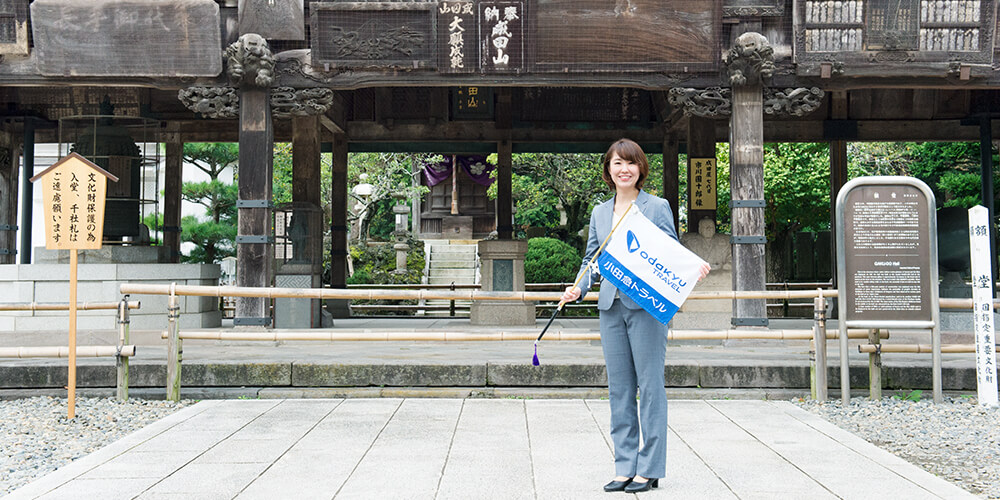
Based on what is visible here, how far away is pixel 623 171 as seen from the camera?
4168mm

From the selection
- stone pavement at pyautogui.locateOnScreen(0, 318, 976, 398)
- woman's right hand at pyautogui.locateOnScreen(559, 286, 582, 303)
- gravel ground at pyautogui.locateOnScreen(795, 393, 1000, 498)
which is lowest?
gravel ground at pyautogui.locateOnScreen(795, 393, 1000, 498)

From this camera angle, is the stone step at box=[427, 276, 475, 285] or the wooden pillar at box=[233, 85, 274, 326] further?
the stone step at box=[427, 276, 475, 285]

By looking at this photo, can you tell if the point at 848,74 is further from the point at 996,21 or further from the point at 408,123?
the point at 408,123

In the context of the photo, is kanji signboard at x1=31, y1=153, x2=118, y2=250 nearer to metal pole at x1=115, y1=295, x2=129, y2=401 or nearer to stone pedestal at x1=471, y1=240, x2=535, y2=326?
metal pole at x1=115, y1=295, x2=129, y2=401

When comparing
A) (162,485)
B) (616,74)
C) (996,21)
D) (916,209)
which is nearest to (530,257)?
(616,74)

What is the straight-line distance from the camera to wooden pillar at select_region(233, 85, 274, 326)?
9.78m

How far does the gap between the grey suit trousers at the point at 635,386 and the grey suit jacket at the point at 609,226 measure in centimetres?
5

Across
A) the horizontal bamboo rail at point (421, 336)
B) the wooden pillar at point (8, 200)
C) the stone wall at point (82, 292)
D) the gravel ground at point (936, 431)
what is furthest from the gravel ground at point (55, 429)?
the wooden pillar at point (8, 200)

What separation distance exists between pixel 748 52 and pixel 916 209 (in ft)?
11.5

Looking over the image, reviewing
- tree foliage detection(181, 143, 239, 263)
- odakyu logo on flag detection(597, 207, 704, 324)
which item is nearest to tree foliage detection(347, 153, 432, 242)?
tree foliage detection(181, 143, 239, 263)

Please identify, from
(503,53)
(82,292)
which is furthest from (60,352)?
(503,53)

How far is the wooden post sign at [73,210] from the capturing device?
6184mm

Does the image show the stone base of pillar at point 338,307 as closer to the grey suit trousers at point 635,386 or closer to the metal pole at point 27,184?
the metal pole at point 27,184

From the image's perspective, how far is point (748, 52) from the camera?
9523 mm
